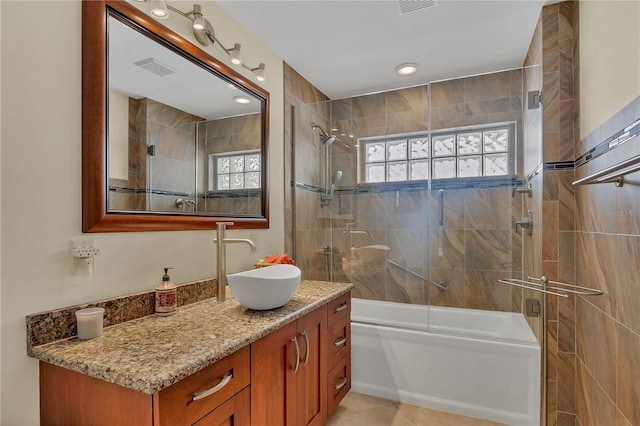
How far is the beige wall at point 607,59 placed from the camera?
1.24 metres

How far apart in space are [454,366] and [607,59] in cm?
188

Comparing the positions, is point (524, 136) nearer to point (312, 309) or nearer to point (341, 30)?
point (341, 30)

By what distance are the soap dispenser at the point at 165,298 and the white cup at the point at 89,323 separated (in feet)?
0.91

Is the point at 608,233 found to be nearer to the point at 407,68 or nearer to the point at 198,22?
the point at 407,68

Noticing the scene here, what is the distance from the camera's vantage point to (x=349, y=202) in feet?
10.6

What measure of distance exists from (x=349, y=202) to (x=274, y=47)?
1.51 meters

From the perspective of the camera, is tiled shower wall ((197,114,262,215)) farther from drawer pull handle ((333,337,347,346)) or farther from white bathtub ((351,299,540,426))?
white bathtub ((351,299,540,426))

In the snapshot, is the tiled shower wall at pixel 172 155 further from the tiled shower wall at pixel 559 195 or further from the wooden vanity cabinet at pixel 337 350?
the tiled shower wall at pixel 559 195

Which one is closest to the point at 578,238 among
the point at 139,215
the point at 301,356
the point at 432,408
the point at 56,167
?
the point at 432,408

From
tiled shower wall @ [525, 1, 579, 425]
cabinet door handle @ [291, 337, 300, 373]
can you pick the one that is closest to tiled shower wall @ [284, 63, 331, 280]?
cabinet door handle @ [291, 337, 300, 373]

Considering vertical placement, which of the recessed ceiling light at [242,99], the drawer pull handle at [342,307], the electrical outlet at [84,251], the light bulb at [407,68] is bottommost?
the drawer pull handle at [342,307]

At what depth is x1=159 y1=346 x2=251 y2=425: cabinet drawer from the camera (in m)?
0.91

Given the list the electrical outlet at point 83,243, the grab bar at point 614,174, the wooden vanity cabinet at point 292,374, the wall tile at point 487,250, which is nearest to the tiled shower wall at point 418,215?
the wall tile at point 487,250

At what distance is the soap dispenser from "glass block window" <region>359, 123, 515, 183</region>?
215 cm
